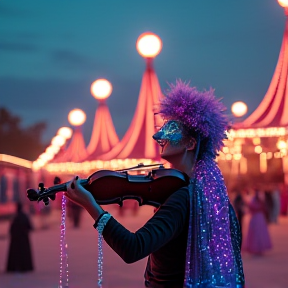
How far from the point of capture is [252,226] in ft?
39.7

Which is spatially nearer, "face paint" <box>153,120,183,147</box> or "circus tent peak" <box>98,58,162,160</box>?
"face paint" <box>153,120,183,147</box>

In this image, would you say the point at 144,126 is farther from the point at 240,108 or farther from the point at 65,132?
the point at 65,132

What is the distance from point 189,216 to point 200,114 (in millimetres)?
409

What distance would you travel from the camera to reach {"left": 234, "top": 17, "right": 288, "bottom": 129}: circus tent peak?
1232 cm

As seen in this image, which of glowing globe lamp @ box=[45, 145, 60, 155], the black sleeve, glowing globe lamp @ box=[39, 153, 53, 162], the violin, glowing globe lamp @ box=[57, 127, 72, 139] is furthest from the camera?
glowing globe lamp @ box=[39, 153, 53, 162]

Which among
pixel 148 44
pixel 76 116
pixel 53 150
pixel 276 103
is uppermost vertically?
pixel 53 150

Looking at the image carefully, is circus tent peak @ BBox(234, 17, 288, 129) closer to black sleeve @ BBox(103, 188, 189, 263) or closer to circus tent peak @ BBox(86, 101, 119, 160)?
circus tent peak @ BBox(86, 101, 119, 160)

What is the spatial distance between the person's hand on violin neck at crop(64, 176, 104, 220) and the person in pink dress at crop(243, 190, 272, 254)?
976 cm

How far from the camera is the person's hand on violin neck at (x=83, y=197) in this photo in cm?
224

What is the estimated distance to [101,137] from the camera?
19.1 metres

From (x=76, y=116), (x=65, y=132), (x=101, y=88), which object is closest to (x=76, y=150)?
(x=76, y=116)

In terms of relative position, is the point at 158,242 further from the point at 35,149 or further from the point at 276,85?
the point at 35,149

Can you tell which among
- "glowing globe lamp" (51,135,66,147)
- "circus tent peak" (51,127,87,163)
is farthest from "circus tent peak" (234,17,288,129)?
"glowing globe lamp" (51,135,66,147)

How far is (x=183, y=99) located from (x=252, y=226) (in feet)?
31.8
